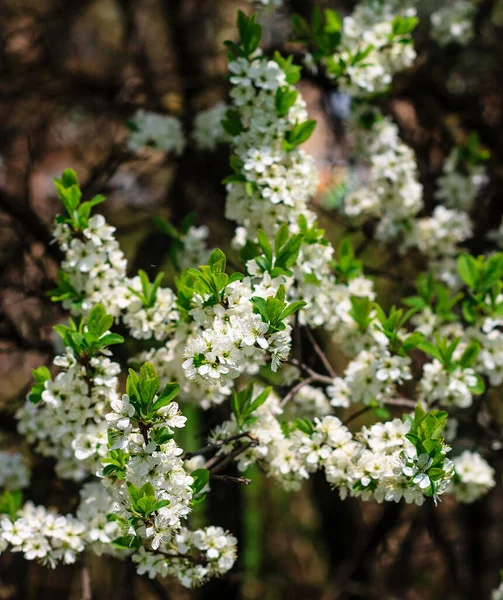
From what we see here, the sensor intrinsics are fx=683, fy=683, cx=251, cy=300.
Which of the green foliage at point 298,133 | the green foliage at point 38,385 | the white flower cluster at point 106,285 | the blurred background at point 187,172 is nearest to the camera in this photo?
the green foliage at point 38,385

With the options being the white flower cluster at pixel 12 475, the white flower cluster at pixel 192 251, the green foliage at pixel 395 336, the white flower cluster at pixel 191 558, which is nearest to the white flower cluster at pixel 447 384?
the green foliage at pixel 395 336

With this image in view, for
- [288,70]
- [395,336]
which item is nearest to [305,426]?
[395,336]

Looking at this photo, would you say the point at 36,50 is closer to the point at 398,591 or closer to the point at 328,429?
the point at 328,429

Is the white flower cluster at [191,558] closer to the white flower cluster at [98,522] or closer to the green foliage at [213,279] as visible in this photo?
the white flower cluster at [98,522]

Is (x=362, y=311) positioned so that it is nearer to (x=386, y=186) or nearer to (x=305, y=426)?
(x=305, y=426)

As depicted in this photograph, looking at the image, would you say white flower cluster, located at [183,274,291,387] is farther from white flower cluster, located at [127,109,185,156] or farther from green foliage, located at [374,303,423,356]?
white flower cluster, located at [127,109,185,156]

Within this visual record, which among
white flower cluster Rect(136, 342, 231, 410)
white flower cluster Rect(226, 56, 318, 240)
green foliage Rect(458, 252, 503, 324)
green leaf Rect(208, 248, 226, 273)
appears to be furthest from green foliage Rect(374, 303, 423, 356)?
green leaf Rect(208, 248, 226, 273)

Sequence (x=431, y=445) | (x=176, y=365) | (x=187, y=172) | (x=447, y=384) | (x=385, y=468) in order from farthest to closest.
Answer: (x=187, y=172)
(x=447, y=384)
(x=176, y=365)
(x=385, y=468)
(x=431, y=445)
